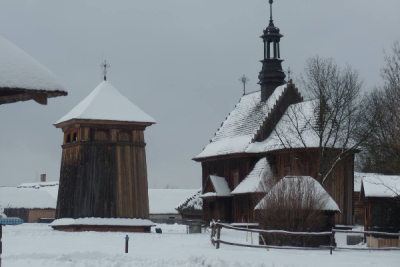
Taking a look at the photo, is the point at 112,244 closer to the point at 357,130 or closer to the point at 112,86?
the point at 112,86

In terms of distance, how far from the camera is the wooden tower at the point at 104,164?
38.2 m

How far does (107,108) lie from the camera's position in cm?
3978

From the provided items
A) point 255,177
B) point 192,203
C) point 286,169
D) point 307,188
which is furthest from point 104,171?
point 192,203

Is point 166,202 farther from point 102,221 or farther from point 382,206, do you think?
point 382,206

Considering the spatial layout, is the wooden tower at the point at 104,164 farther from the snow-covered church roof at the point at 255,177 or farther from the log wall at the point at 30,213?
the log wall at the point at 30,213

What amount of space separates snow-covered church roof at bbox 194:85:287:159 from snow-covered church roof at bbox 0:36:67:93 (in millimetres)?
33744

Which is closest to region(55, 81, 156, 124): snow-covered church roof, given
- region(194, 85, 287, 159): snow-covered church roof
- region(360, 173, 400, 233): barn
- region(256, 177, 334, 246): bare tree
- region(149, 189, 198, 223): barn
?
region(194, 85, 287, 159): snow-covered church roof

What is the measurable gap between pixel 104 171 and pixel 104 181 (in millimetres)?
510

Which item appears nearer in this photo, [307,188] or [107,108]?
[307,188]

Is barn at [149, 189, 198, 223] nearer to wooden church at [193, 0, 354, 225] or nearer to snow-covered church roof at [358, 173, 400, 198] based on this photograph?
wooden church at [193, 0, 354, 225]

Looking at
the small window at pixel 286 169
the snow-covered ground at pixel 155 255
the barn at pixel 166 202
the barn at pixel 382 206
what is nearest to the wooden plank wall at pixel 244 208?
the small window at pixel 286 169

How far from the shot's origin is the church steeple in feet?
162

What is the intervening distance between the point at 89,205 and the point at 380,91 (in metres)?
27.2

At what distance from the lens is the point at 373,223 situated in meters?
31.9
